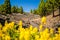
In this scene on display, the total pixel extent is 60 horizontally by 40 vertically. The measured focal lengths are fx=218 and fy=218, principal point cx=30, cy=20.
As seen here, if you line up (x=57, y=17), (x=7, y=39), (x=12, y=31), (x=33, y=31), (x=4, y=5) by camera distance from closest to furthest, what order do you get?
(x=7, y=39) → (x=33, y=31) → (x=12, y=31) → (x=57, y=17) → (x=4, y=5)

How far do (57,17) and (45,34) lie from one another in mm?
44932

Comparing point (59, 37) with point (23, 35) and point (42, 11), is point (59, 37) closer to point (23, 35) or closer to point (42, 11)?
point (23, 35)

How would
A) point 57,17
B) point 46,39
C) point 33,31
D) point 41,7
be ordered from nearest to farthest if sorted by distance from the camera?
point 46,39
point 33,31
point 57,17
point 41,7

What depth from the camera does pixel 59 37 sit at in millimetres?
5012

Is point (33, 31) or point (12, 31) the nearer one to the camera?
point (33, 31)

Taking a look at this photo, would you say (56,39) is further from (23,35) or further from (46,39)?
(23,35)

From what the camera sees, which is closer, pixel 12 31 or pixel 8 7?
pixel 12 31

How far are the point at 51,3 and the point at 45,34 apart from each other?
46713 millimetres

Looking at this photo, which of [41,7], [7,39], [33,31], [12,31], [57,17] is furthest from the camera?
[41,7]

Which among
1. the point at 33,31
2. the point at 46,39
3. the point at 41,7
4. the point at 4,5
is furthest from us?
the point at 4,5

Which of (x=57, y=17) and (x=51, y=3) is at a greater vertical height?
(x=51, y=3)

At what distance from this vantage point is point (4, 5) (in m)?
68.0

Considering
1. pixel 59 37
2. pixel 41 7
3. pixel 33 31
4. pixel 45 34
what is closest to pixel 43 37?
pixel 45 34

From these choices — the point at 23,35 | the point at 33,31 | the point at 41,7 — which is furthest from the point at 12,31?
the point at 41,7
